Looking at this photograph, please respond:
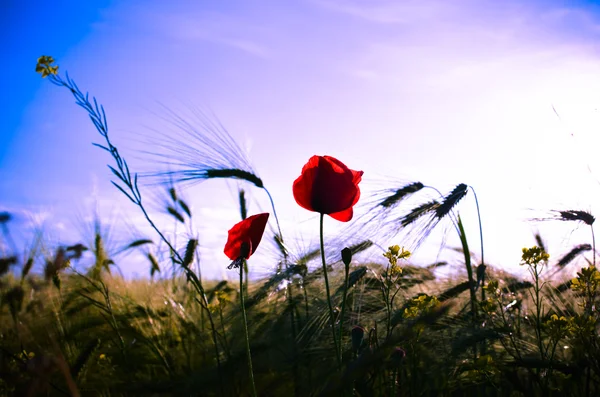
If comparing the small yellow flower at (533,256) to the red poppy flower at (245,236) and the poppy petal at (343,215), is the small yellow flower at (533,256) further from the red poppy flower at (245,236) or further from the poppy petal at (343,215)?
the red poppy flower at (245,236)

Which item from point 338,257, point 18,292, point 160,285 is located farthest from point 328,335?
point 160,285

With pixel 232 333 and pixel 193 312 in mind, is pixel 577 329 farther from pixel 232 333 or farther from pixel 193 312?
pixel 193 312

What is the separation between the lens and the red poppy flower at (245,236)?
59.7 inches

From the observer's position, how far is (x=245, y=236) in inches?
60.5

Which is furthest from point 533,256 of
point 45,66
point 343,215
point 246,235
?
point 45,66

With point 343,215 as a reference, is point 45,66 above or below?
above

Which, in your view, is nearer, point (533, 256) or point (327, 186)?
point (327, 186)

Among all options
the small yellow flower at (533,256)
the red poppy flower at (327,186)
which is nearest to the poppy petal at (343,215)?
the red poppy flower at (327,186)

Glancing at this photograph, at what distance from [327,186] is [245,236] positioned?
0.28 m

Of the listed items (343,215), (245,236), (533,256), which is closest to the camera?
(245,236)

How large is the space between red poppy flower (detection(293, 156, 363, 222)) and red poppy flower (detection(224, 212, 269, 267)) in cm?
19

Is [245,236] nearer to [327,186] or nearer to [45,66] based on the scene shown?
[327,186]

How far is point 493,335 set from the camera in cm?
186

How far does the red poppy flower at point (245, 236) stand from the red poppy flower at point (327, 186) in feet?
0.61
